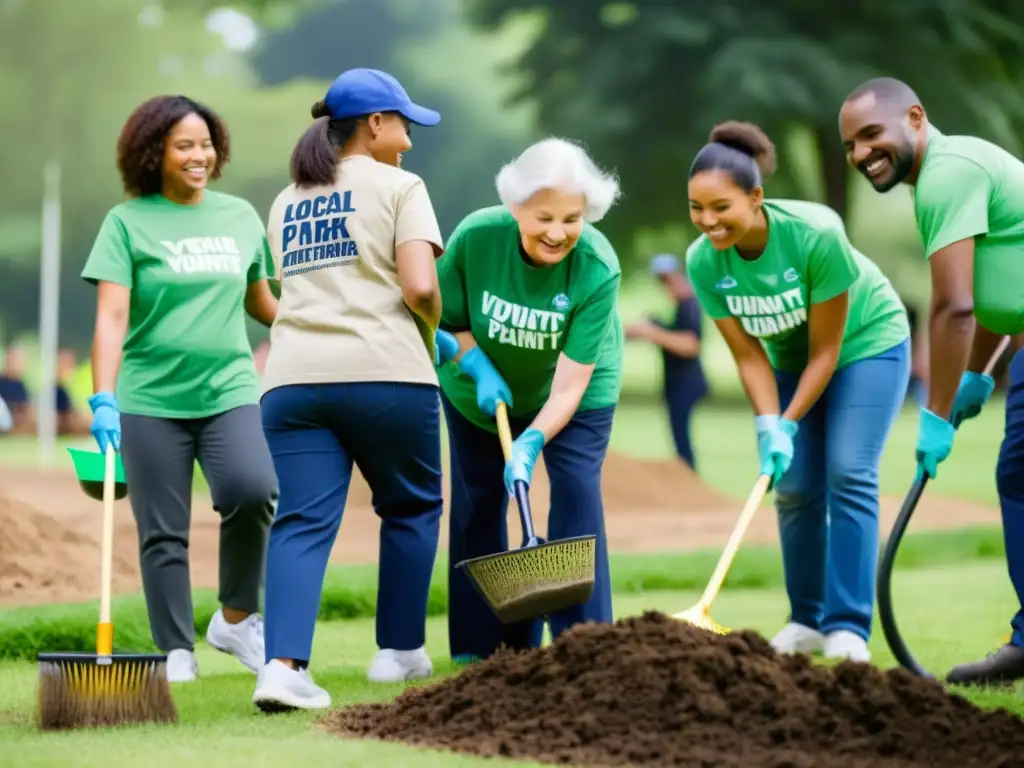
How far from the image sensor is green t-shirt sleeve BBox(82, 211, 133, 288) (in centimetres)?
546

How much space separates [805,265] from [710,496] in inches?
323

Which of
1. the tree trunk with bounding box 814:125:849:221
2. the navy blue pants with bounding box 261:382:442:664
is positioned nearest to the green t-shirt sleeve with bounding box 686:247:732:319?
the navy blue pants with bounding box 261:382:442:664

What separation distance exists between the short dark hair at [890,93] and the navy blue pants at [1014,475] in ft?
2.92

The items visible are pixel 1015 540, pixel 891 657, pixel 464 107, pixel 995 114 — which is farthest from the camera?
pixel 464 107

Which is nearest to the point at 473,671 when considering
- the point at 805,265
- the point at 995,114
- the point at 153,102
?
the point at 805,265

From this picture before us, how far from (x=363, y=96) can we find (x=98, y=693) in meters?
1.89

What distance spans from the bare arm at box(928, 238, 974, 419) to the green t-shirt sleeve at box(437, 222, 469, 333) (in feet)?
5.08

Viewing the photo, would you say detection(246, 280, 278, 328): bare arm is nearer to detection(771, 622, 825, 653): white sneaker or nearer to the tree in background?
detection(771, 622, 825, 653): white sneaker

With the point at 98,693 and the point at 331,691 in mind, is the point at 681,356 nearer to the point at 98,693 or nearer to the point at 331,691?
the point at 331,691

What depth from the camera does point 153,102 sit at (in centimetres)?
571

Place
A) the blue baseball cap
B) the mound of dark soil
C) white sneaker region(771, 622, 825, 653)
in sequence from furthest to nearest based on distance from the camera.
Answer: white sneaker region(771, 622, 825, 653) → the blue baseball cap → the mound of dark soil

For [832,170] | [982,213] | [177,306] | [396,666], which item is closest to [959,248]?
[982,213]

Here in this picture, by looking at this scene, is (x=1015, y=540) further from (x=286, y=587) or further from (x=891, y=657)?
(x=286, y=587)

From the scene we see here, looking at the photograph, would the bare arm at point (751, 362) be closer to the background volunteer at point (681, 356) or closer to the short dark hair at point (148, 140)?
the short dark hair at point (148, 140)
